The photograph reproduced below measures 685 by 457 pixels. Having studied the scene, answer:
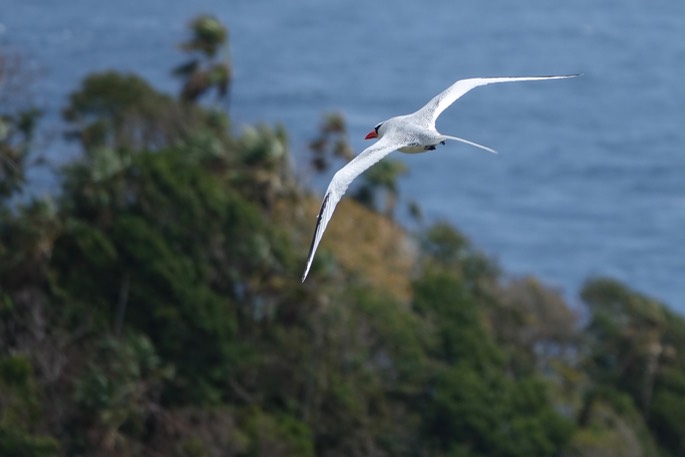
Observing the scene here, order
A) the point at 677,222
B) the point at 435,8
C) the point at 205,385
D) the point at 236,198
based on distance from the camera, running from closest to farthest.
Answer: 1. the point at 205,385
2. the point at 236,198
3. the point at 677,222
4. the point at 435,8

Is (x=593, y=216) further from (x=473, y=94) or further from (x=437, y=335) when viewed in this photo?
(x=437, y=335)

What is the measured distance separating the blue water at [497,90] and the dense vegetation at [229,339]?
2735cm

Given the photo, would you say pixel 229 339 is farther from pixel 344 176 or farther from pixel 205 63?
pixel 344 176

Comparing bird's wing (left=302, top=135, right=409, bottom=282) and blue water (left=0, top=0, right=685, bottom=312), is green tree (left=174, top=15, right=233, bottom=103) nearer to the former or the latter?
blue water (left=0, top=0, right=685, bottom=312)

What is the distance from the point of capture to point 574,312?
1988 inches

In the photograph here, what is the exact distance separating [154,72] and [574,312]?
167 feet

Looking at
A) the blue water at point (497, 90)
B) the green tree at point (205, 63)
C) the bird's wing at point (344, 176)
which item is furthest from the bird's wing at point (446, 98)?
the blue water at point (497, 90)

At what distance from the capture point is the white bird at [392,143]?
1280 centimetres

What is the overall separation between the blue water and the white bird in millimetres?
48821

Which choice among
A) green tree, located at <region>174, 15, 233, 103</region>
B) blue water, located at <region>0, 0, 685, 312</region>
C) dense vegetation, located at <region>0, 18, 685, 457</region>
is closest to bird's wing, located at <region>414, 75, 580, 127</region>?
dense vegetation, located at <region>0, 18, 685, 457</region>

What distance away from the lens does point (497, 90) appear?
10188 cm

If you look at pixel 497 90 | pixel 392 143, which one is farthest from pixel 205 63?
pixel 497 90

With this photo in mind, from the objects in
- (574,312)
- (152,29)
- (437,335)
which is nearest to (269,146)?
(437,335)

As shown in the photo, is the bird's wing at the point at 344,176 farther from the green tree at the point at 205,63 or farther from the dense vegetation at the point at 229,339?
the green tree at the point at 205,63
